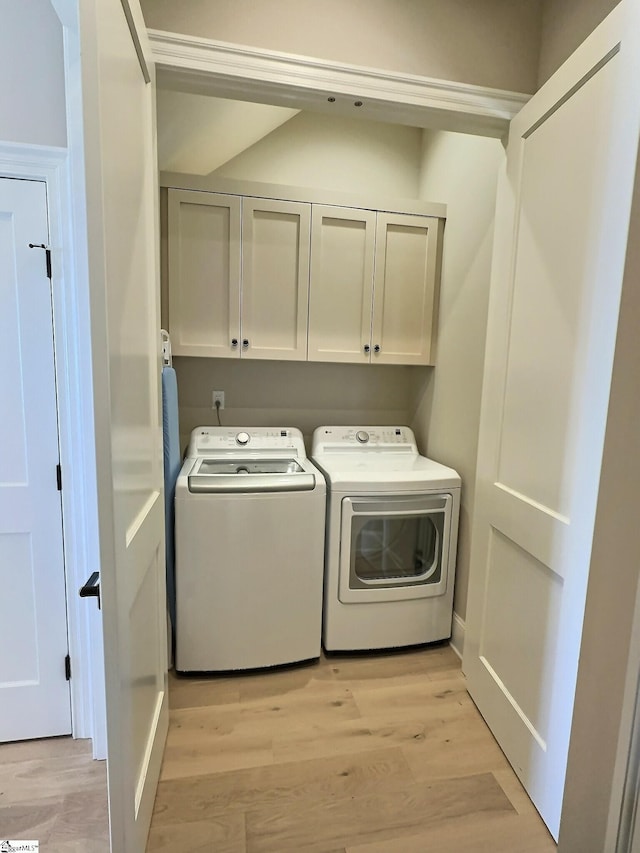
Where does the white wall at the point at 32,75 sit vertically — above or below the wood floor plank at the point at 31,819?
above

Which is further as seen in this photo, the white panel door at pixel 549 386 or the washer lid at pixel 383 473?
the washer lid at pixel 383 473

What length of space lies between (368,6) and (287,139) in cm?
116

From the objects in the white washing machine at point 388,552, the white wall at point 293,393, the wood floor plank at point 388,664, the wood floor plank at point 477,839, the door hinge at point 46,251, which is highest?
the door hinge at point 46,251

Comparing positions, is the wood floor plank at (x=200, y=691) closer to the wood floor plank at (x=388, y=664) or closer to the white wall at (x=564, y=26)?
the wood floor plank at (x=388, y=664)

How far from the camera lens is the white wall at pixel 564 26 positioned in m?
1.39

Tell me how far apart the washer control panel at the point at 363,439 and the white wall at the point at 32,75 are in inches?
68.4

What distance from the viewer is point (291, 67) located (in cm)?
143

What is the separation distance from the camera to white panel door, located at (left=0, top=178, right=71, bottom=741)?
1.41 meters

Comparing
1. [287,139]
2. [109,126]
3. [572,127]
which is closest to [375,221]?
[287,139]

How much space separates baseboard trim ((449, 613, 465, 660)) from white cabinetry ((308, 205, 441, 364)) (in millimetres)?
1390

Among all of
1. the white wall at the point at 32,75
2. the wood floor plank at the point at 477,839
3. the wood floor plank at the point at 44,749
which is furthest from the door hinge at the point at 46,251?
the wood floor plank at the point at 477,839

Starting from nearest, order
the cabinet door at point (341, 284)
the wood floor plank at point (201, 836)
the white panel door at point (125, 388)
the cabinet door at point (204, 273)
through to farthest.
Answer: the white panel door at point (125, 388), the wood floor plank at point (201, 836), the cabinet door at point (204, 273), the cabinet door at point (341, 284)

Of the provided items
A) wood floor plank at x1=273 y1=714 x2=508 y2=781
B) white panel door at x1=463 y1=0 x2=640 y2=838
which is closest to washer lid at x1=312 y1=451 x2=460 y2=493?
white panel door at x1=463 y1=0 x2=640 y2=838

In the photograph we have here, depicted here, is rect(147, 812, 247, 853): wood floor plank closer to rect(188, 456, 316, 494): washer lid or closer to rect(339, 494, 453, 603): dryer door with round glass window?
rect(339, 494, 453, 603): dryer door with round glass window
